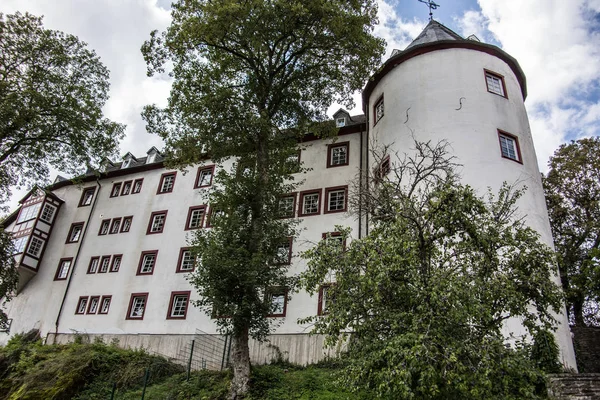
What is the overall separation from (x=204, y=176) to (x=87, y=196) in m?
11.7

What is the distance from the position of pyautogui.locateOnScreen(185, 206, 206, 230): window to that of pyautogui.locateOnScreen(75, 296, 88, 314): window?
8519 mm

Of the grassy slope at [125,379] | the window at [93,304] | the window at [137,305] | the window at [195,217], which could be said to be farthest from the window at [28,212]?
the grassy slope at [125,379]

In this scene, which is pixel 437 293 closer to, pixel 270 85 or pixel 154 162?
pixel 270 85

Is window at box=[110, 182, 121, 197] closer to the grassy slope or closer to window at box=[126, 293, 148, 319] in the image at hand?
window at box=[126, 293, 148, 319]

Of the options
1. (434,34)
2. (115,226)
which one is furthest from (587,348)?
(115,226)

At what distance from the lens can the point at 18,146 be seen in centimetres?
2677

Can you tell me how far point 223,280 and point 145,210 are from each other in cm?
1765

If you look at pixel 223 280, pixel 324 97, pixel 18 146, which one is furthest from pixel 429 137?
pixel 18 146

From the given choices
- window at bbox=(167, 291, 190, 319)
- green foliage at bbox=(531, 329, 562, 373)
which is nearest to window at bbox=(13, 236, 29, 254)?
window at bbox=(167, 291, 190, 319)

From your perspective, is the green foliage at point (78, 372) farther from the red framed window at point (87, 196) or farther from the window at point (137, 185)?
the red framed window at point (87, 196)

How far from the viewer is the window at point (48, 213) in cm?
3531

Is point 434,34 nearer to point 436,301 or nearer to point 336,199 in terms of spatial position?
point 336,199

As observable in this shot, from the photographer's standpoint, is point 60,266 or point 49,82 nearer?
point 49,82

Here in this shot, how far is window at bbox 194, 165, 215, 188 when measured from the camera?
30.7 metres
